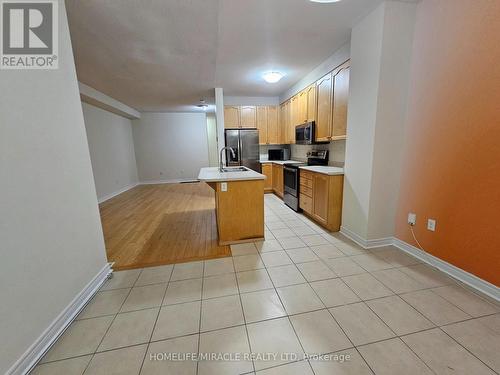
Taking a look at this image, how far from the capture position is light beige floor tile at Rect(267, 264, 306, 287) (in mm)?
1954

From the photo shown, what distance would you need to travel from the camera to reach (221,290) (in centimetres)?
187

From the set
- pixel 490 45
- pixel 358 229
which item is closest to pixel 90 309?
pixel 358 229

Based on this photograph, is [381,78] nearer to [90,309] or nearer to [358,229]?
[358,229]

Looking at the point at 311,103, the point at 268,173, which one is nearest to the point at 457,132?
the point at 311,103

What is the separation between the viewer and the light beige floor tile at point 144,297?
1.70m

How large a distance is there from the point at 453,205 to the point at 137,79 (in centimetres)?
495

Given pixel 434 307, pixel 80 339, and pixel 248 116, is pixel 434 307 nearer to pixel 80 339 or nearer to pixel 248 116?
pixel 80 339

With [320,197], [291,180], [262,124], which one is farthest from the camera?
[262,124]

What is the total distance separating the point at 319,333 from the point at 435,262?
159 cm

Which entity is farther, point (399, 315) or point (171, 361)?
point (399, 315)

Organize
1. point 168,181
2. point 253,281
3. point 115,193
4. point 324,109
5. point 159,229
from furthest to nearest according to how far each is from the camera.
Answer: point 168,181
point 115,193
point 324,109
point 159,229
point 253,281

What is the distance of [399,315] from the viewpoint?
5.01ft

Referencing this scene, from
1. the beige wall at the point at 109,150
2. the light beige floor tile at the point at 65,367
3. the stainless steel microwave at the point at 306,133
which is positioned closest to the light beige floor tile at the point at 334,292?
the light beige floor tile at the point at 65,367

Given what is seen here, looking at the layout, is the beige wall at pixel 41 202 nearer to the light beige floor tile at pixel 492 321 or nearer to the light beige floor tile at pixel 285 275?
the light beige floor tile at pixel 285 275
